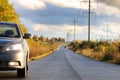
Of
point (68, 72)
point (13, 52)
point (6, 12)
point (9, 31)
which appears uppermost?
point (6, 12)

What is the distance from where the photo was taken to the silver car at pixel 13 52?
1631 cm

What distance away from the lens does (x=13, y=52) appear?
650 inches

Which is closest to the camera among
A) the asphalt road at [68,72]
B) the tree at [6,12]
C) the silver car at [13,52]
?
the silver car at [13,52]

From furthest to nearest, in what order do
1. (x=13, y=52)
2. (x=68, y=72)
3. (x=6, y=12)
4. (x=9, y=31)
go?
1. (x=6, y=12)
2. (x=68, y=72)
3. (x=9, y=31)
4. (x=13, y=52)

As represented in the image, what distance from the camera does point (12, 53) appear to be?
1647cm

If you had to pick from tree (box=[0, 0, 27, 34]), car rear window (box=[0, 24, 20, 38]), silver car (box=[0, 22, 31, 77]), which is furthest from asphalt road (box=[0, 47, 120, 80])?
tree (box=[0, 0, 27, 34])

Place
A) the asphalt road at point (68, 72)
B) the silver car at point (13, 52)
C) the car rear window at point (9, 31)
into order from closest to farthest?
the silver car at point (13, 52)
the car rear window at point (9, 31)
the asphalt road at point (68, 72)

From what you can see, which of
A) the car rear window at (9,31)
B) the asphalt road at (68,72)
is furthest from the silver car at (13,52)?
the asphalt road at (68,72)

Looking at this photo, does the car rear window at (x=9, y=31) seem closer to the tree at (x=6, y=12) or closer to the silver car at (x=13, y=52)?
the silver car at (x=13, y=52)

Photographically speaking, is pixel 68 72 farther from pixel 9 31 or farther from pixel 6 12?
pixel 6 12

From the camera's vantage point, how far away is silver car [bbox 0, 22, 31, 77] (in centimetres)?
1631

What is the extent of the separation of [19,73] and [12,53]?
1538 mm

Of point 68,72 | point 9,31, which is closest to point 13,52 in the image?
point 9,31

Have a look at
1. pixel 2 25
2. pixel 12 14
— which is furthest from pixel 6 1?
pixel 2 25
